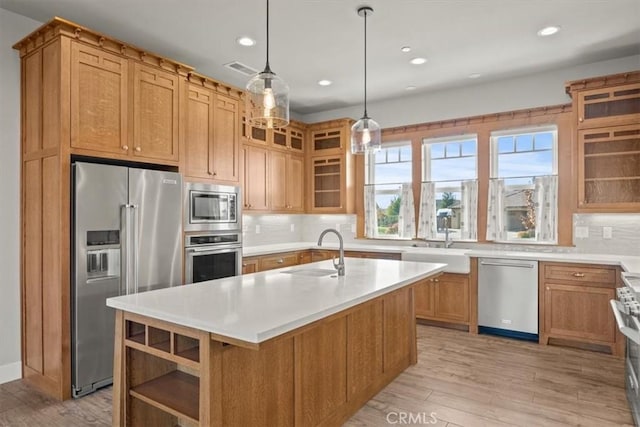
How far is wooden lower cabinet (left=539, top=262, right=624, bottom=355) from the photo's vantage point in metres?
3.73

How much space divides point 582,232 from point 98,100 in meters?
4.94

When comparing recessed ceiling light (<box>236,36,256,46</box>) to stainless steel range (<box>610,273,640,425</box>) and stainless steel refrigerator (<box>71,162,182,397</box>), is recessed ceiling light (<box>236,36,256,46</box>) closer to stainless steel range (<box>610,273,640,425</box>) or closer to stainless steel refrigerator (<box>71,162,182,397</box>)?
stainless steel refrigerator (<box>71,162,182,397</box>)

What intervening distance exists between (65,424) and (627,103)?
17.8ft

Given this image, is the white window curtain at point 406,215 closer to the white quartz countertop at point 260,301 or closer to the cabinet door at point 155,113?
the white quartz countertop at point 260,301

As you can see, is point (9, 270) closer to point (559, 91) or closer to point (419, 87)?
point (419, 87)

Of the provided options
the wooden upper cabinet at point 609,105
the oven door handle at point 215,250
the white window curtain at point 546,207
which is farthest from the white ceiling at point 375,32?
the oven door handle at point 215,250

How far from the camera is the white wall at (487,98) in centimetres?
428

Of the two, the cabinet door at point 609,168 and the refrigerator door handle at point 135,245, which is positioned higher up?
the cabinet door at point 609,168

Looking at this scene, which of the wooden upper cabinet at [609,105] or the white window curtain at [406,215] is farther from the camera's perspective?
the white window curtain at [406,215]

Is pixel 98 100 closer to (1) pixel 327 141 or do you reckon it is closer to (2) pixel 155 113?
(2) pixel 155 113

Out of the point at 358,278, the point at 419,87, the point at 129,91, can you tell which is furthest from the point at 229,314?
the point at 419,87

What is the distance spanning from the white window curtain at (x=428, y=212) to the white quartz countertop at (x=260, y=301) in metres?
2.49

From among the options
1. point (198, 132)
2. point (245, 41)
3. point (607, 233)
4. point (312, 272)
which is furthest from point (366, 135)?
point (607, 233)

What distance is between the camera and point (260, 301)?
197 cm
